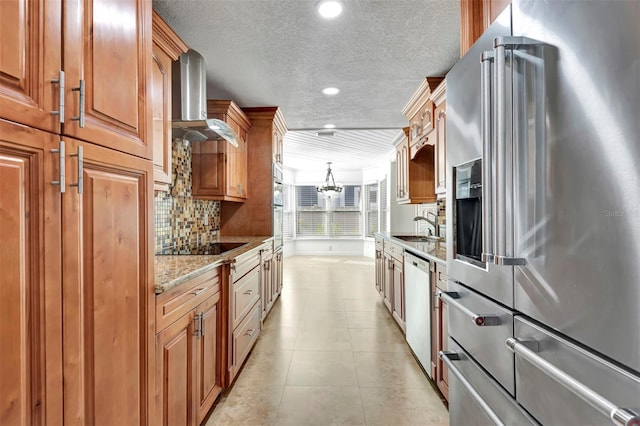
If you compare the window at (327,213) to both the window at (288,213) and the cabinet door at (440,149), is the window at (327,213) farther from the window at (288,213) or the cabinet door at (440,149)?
the cabinet door at (440,149)

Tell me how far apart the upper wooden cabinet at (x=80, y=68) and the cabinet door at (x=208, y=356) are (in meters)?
1.06

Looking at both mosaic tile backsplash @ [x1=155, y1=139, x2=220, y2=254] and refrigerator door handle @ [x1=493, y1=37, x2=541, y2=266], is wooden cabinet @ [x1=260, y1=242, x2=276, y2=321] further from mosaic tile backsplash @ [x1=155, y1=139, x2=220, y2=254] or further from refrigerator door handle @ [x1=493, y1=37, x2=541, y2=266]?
refrigerator door handle @ [x1=493, y1=37, x2=541, y2=266]

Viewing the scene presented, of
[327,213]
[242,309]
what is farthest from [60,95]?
[327,213]

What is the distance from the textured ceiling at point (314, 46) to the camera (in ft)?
6.73

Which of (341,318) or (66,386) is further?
(341,318)

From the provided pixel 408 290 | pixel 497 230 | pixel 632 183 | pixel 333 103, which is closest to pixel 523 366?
pixel 497 230

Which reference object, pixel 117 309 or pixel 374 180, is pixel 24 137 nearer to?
pixel 117 309

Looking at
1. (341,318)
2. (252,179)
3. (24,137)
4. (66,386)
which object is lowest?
(341,318)

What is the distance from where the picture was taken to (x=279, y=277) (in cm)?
452

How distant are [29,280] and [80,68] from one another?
1.89 ft

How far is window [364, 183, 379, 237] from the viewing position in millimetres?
9094

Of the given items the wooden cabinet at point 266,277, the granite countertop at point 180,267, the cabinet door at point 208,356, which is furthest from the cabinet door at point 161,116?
the wooden cabinet at point 266,277

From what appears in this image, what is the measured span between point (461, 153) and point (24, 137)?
4.51 ft

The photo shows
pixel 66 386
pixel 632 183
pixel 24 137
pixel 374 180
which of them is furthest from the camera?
pixel 374 180
